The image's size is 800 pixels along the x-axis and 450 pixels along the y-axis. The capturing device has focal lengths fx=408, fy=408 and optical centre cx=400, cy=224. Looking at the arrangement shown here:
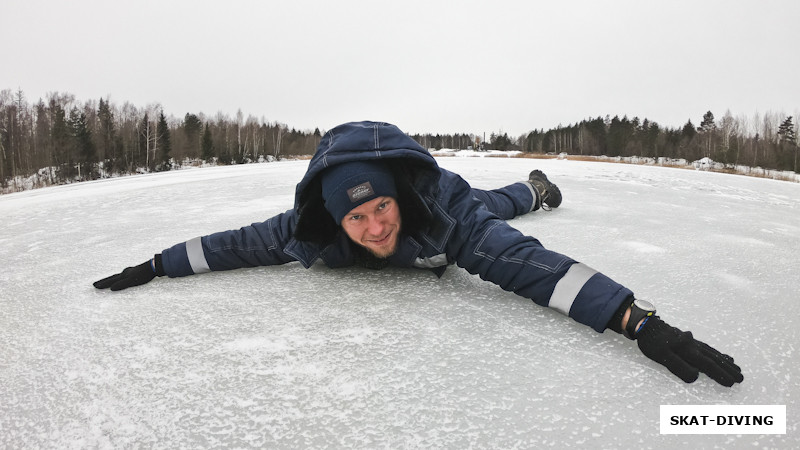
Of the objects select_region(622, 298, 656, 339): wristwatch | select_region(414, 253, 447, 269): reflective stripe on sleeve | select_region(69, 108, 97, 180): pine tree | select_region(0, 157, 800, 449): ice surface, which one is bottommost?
select_region(0, 157, 800, 449): ice surface

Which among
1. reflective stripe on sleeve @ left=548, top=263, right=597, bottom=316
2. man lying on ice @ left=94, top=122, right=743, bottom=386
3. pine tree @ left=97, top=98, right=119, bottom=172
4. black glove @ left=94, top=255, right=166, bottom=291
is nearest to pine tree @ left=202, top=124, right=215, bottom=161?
pine tree @ left=97, top=98, right=119, bottom=172

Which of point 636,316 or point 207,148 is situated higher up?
point 207,148

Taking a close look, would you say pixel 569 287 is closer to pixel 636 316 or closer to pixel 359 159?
pixel 636 316

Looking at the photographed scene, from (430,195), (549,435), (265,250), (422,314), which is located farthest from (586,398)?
(265,250)

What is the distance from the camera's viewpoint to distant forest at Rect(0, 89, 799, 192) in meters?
26.0

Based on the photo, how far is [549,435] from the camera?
2.28ft

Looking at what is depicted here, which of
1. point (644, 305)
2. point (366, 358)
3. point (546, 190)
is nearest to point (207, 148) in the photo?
point (546, 190)

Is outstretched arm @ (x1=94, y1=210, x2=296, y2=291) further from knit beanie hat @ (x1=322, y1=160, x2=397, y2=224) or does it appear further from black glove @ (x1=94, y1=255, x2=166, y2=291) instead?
knit beanie hat @ (x1=322, y1=160, x2=397, y2=224)

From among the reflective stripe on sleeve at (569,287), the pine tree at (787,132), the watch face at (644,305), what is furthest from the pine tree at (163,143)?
the pine tree at (787,132)

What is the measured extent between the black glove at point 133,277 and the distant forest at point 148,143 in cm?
2873

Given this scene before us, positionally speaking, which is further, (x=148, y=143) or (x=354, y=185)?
(x=148, y=143)

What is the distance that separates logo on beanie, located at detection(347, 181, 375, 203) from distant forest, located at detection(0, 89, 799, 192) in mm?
29495

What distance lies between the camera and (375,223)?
49.8 inches

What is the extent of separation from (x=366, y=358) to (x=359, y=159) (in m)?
0.59
